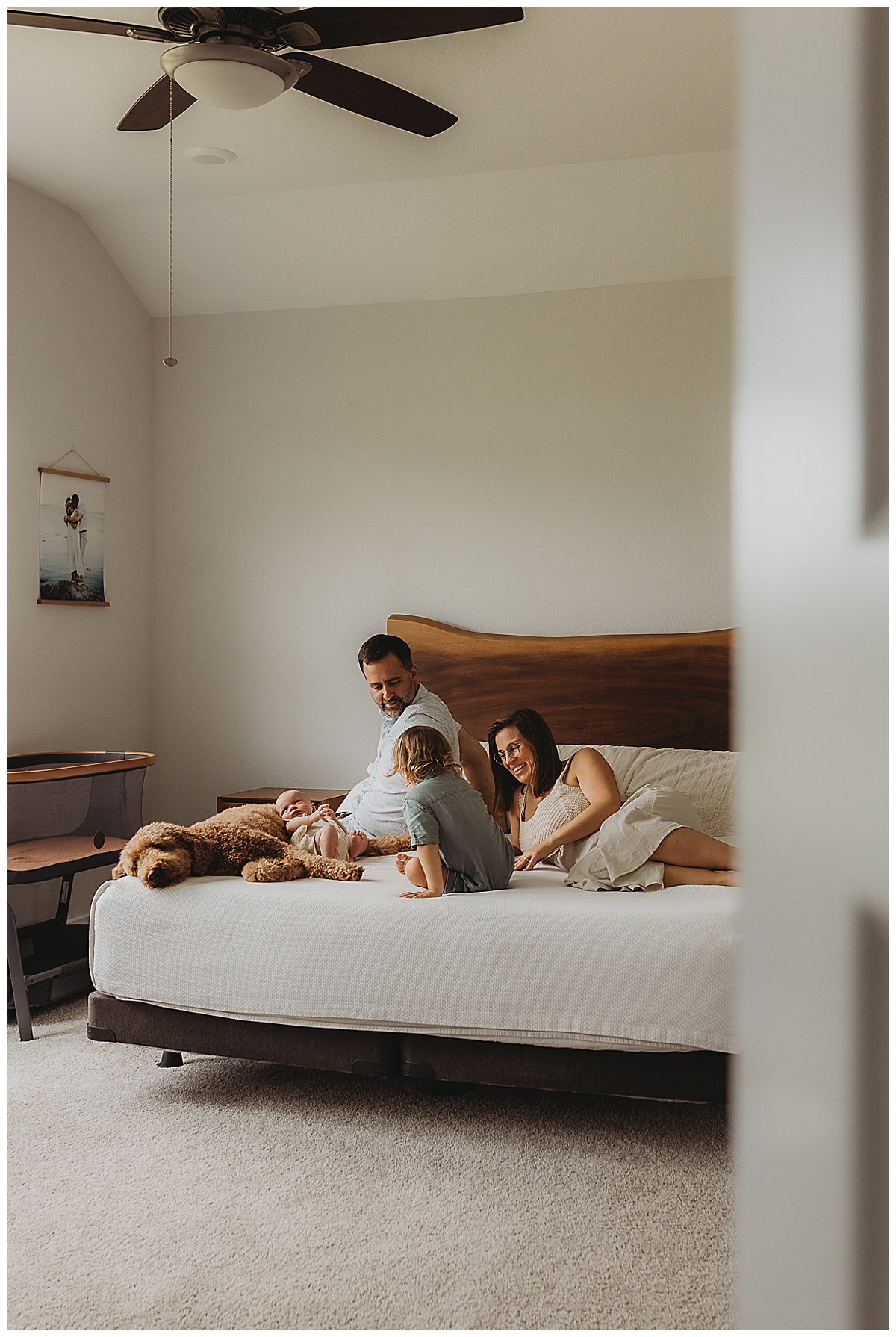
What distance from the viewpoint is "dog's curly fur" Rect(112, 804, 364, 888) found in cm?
250

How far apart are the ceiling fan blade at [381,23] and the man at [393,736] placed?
5.84 feet

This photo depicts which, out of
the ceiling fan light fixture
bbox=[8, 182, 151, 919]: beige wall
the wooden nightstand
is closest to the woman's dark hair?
the wooden nightstand

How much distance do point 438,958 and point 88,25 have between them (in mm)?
2211

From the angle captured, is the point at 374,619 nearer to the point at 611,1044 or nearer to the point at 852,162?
the point at 611,1044

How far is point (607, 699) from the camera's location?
406 cm

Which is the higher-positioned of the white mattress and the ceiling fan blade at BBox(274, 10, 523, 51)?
the ceiling fan blade at BBox(274, 10, 523, 51)

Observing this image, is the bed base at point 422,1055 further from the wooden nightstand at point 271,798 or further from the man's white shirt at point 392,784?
the wooden nightstand at point 271,798

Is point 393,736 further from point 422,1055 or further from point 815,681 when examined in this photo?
point 815,681

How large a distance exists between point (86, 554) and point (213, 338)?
47.1 inches

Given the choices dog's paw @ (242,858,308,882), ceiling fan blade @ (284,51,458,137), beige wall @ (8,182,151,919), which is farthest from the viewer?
beige wall @ (8,182,151,919)

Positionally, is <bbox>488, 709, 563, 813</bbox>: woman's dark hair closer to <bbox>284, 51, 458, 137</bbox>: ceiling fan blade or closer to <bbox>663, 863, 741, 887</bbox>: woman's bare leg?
<bbox>663, 863, 741, 887</bbox>: woman's bare leg

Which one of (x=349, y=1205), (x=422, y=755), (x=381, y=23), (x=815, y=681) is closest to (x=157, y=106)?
(x=381, y=23)

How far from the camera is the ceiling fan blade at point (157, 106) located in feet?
8.25

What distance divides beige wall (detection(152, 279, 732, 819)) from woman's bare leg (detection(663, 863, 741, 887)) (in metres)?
1.57
